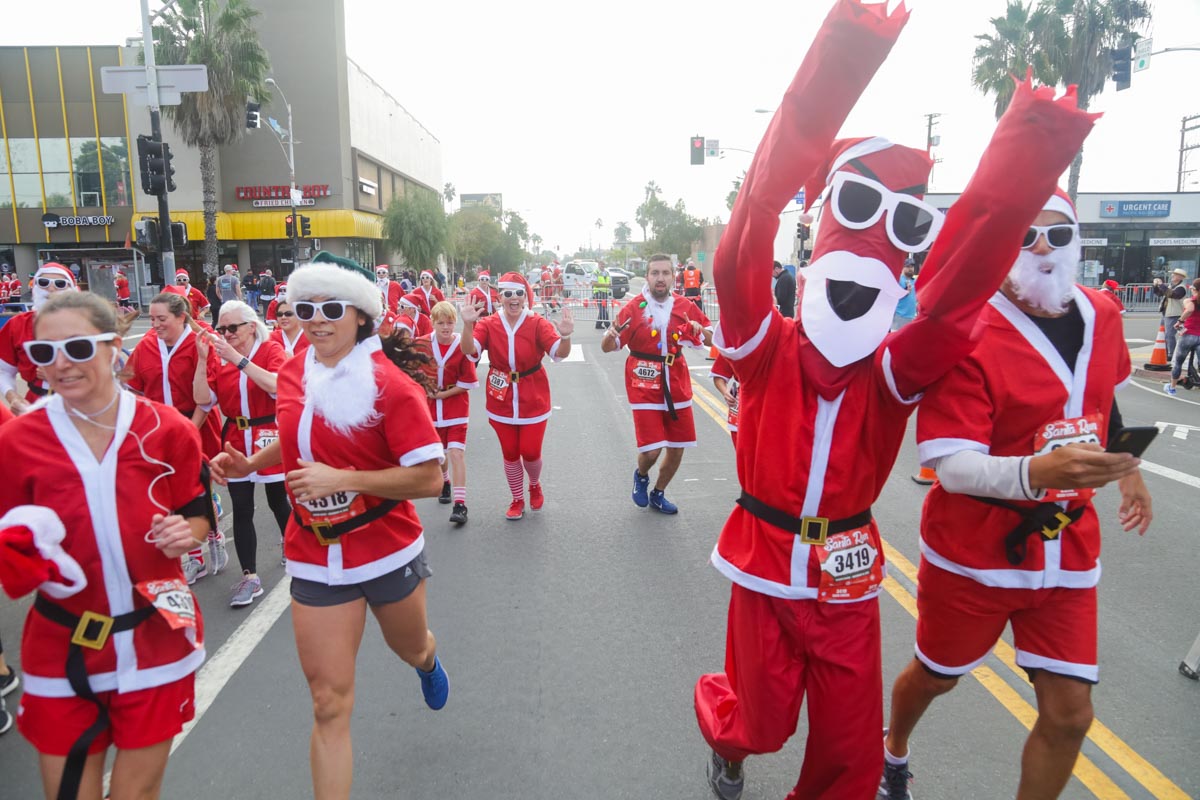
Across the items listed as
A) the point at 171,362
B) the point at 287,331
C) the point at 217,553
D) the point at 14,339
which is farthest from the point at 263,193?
the point at 217,553

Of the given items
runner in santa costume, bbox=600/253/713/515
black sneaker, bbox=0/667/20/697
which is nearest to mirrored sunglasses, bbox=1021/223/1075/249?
runner in santa costume, bbox=600/253/713/515

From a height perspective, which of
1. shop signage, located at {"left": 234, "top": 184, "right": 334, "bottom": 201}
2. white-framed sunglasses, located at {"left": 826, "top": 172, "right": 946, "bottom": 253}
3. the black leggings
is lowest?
the black leggings

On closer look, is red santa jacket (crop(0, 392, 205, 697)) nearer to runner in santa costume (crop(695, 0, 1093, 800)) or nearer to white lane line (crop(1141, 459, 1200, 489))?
runner in santa costume (crop(695, 0, 1093, 800))

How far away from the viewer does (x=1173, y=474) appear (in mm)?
8133

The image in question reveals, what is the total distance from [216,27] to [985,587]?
3497cm

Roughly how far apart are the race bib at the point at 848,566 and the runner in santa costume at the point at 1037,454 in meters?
0.33

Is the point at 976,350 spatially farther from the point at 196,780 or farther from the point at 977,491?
the point at 196,780

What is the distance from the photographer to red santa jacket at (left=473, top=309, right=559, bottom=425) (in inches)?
270

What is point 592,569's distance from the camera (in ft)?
18.8

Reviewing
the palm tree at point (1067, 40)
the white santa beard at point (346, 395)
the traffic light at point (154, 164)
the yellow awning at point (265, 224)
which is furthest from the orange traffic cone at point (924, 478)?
the yellow awning at point (265, 224)

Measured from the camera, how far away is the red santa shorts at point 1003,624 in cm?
265

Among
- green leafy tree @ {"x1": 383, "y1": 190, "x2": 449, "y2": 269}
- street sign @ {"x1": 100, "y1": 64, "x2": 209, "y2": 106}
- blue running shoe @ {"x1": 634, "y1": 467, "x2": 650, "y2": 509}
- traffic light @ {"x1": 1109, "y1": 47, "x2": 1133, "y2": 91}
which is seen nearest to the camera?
blue running shoe @ {"x1": 634, "y1": 467, "x2": 650, "y2": 509}

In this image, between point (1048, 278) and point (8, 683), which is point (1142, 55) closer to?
point (1048, 278)

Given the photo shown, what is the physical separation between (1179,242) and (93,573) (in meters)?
43.7
